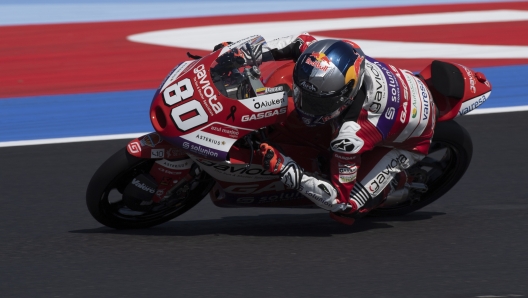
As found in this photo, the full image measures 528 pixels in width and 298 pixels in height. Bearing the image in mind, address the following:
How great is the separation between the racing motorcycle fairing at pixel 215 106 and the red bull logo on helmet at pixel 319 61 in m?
0.29

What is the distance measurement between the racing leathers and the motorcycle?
17cm

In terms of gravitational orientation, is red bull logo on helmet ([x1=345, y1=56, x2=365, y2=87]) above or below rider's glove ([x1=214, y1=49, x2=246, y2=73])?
below

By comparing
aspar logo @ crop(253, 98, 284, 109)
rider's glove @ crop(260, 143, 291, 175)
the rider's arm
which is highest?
the rider's arm

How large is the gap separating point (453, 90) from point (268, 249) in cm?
147

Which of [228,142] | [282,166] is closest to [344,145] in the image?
[282,166]

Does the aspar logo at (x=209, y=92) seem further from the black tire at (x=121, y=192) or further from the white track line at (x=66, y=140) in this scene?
the white track line at (x=66, y=140)

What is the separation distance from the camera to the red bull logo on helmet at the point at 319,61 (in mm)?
4695

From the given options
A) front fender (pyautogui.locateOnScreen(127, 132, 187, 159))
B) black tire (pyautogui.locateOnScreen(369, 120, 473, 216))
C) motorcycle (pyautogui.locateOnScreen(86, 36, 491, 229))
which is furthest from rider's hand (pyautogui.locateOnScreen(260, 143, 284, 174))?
black tire (pyautogui.locateOnScreen(369, 120, 473, 216))

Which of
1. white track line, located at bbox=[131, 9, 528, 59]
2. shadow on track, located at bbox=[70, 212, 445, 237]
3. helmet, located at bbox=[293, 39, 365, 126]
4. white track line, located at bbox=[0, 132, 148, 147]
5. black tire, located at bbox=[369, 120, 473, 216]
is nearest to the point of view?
helmet, located at bbox=[293, 39, 365, 126]

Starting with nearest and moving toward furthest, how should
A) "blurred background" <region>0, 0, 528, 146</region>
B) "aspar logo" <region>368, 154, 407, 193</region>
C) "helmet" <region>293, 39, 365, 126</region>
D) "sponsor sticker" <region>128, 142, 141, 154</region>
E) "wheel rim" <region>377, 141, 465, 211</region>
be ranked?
"helmet" <region>293, 39, 365, 126</region>
"sponsor sticker" <region>128, 142, 141, 154</region>
"aspar logo" <region>368, 154, 407, 193</region>
"wheel rim" <region>377, 141, 465, 211</region>
"blurred background" <region>0, 0, 528, 146</region>

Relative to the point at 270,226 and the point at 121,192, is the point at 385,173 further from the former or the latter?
the point at 121,192

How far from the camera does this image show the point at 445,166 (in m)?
5.78

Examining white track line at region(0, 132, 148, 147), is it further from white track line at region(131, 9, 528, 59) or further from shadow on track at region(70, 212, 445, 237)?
white track line at region(131, 9, 528, 59)

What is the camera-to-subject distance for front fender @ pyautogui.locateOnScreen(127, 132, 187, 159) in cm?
491
